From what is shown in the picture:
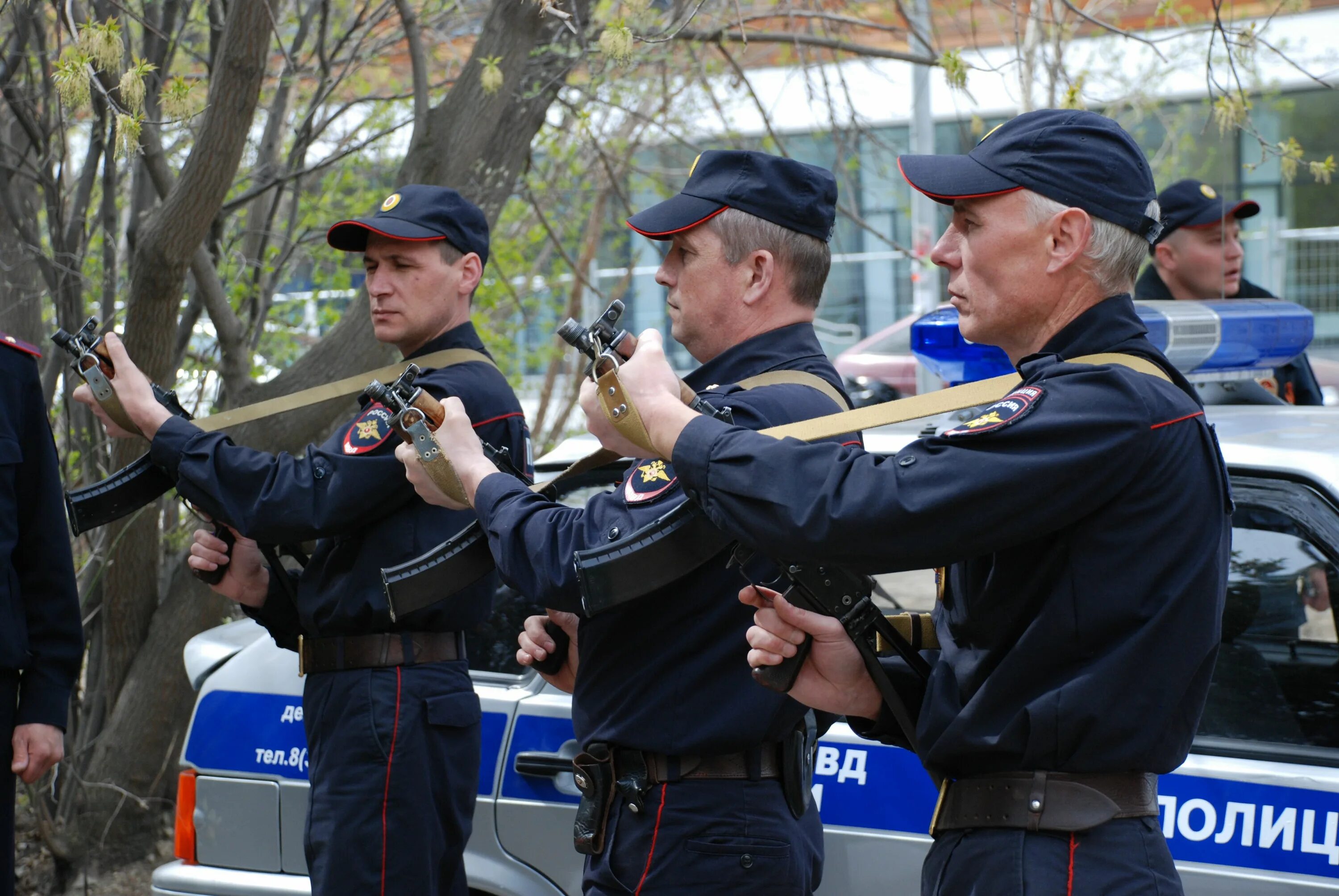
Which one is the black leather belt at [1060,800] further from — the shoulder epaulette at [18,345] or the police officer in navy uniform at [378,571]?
the shoulder epaulette at [18,345]

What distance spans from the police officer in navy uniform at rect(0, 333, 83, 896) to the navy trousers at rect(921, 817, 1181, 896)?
2.07m

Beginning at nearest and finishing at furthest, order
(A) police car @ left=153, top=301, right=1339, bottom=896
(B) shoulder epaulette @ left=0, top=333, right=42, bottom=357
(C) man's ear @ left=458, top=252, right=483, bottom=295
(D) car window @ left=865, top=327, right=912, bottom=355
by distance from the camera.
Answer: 1. (A) police car @ left=153, top=301, right=1339, bottom=896
2. (B) shoulder epaulette @ left=0, top=333, right=42, bottom=357
3. (C) man's ear @ left=458, top=252, right=483, bottom=295
4. (D) car window @ left=865, top=327, right=912, bottom=355

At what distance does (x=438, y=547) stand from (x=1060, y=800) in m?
1.13

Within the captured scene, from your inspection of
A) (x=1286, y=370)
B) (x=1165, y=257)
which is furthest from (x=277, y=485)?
(x=1286, y=370)

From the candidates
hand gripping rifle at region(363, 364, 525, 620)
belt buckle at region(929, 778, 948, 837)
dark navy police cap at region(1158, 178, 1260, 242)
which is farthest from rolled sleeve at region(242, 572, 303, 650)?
dark navy police cap at region(1158, 178, 1260, 242)

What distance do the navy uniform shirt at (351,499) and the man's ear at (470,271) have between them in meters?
0.15

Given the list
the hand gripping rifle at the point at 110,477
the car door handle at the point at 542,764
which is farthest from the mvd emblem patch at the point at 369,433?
the car door handle at the point at 542,764

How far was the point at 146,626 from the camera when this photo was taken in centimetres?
505

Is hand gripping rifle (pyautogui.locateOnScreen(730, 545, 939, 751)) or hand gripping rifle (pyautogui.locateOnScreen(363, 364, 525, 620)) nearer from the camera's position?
hand gripping rifle (pyautogui.locateOnScreen(730, 545, 939, 751))

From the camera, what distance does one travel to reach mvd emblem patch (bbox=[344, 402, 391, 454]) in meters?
2.91

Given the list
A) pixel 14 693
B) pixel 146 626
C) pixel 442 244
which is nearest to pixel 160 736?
pixel 146 626

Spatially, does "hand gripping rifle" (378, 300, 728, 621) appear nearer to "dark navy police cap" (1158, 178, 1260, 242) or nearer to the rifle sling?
the rifle sling

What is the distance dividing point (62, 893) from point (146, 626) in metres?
1.01

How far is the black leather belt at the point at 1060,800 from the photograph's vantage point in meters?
1.74
